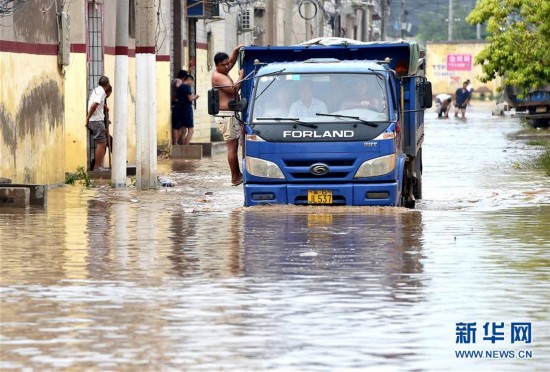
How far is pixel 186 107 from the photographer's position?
1534 inches

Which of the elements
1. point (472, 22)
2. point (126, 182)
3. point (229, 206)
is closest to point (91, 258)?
point (229, 206)

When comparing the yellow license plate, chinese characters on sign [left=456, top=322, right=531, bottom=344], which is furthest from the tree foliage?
chinese characters on sign [left=456, top=322, right=531, bottom=344]

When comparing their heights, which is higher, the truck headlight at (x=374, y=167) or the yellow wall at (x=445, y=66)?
the yellow wall at (x=445, y=66)

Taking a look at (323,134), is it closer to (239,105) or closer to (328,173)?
(328,173)

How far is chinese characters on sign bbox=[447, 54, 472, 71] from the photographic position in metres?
110

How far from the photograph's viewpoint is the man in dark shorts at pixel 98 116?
28.5m

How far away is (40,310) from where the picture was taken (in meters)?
11.9

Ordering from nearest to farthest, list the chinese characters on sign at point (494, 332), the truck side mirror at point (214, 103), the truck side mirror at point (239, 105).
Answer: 1. the chinese characters on sign at point (494, 332)
2. the truck side mirror at point (239, 105)
3. the truck side mirror at point (214, 103)

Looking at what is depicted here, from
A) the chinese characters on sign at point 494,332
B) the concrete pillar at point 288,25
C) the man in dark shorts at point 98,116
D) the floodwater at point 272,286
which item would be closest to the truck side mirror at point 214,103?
the floodwater at point 272,286

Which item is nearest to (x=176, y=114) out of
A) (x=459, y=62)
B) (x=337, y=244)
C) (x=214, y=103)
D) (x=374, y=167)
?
(x=214, y=103)

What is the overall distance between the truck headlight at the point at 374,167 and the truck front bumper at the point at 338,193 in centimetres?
14

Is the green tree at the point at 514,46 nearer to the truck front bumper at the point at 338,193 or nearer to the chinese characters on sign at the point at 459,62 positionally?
the truck front bumper at the point at 338,193

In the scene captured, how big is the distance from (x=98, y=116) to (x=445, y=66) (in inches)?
3311

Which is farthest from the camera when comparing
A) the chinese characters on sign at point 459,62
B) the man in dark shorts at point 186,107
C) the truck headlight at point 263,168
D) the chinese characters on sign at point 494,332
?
the chinese characters on sign at point 459,62
